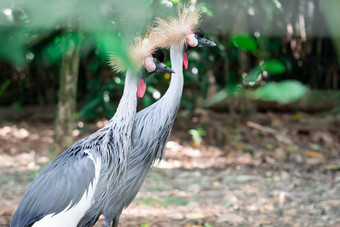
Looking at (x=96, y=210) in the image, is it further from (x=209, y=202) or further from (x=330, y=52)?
(x=330, y=52)

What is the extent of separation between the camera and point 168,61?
3.15 meters

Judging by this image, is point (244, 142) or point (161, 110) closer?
point (161, 110)

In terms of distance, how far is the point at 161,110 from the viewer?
270 cm

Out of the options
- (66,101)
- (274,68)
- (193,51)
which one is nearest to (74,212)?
(274,68)

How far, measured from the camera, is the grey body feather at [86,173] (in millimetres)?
2201

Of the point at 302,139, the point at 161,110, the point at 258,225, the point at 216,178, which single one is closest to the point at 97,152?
the point at 161,110

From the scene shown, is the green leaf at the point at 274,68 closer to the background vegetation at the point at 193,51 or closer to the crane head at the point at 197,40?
the background vegetation at the point at 193,51

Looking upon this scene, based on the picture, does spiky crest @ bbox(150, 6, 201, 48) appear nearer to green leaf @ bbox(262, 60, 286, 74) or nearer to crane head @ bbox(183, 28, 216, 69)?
crane head @ bbox(183, 28, 216, 69)

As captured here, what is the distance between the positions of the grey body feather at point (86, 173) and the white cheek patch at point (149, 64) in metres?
0.08

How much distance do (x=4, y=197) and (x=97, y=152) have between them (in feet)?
5.57

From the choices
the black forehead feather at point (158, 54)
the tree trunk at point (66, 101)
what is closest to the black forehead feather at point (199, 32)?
the black forehead feather at point (158, 54)

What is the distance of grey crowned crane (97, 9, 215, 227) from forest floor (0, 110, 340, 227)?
60cm

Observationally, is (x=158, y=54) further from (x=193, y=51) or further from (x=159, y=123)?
(x=193, y=51)

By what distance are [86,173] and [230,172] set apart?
102 inches
